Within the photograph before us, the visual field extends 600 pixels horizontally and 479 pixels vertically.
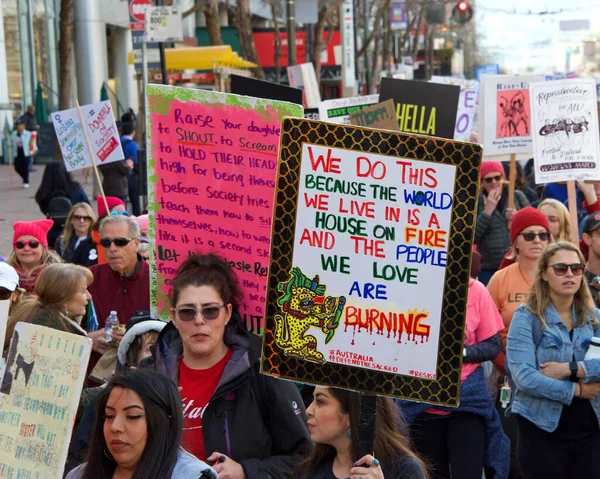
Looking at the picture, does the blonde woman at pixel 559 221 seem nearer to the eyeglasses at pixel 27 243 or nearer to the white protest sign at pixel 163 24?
the eyeglasses at pixel 27 243

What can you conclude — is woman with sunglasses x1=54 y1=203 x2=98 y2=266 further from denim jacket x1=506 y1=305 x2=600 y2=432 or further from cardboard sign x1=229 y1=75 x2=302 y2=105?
denim jacket x1=506 y1=305 x2=600 y2=432

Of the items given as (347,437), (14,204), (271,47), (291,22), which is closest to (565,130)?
(347,437)

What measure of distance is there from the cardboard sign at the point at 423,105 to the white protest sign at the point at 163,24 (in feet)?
24.7

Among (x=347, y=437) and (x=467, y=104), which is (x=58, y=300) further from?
(x=467, y=104)

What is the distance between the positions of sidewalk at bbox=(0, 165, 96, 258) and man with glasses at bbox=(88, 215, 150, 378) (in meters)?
8.47

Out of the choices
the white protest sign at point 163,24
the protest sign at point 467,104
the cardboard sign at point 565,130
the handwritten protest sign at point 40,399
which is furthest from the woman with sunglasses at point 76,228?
the protest sign at point 467,104

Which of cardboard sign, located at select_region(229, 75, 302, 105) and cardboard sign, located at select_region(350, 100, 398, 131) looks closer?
cardboard sign, located at select_region(229, 75, 302, 105)

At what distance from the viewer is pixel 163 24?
51.4ft

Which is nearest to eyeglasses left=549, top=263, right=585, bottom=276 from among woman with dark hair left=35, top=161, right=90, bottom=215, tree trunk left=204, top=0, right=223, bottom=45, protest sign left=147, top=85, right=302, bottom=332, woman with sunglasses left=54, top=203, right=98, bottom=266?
protest sign left=147, top=85, right=302, bottom=332

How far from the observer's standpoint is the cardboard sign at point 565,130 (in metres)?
8.95

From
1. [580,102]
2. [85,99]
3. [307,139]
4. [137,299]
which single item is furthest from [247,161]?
[85,99]

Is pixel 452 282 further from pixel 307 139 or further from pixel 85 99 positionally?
pixel 85 99

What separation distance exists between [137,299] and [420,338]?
345cm

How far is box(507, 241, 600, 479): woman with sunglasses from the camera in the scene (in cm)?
537
